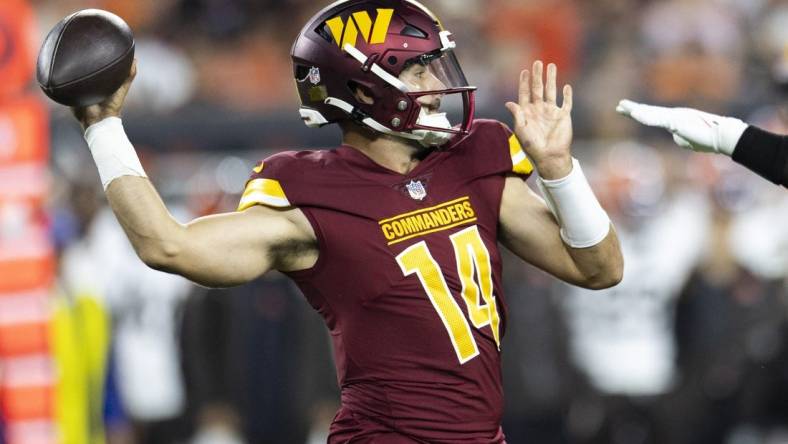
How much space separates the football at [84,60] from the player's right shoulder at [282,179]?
1.38 feet

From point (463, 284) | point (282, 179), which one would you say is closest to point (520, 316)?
point (463, 284)

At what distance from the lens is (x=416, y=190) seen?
3689 millimetres

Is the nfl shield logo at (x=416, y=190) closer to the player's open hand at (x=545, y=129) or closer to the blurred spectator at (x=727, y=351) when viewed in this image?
the player's open hand at (x=545, y=129)

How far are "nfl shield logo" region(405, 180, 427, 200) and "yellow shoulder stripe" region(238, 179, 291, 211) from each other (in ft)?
1.02

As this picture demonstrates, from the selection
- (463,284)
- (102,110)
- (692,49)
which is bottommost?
(692,49)

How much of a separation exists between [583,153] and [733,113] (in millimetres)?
827

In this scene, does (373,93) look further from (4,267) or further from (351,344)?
(4,267)

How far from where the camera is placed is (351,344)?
361 cm

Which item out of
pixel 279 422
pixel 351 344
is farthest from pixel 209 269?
pixel 279 422

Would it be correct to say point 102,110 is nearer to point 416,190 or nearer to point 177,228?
point 177,228

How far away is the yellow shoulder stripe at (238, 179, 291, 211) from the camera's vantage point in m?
3.58

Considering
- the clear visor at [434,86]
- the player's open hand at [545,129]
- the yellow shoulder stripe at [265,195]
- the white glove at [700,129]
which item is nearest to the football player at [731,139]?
the white glove at [700,129]

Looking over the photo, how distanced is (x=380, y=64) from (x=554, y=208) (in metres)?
0.56

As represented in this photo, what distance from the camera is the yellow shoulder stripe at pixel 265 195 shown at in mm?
3578
